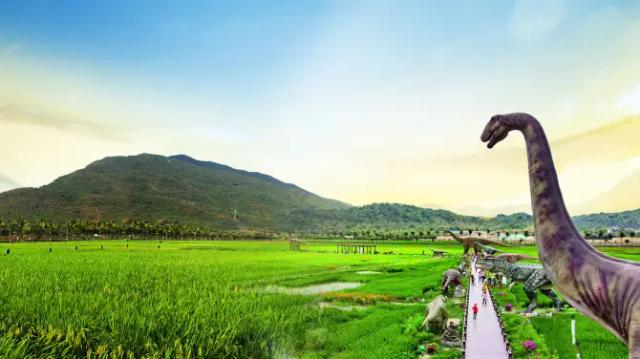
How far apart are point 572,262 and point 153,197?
149 m

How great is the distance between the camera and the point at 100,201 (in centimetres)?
13212

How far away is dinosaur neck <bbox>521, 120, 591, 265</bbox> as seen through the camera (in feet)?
14.0

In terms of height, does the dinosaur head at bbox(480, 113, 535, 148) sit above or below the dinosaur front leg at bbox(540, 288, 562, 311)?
above

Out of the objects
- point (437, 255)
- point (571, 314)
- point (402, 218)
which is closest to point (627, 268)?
point (571, 314)

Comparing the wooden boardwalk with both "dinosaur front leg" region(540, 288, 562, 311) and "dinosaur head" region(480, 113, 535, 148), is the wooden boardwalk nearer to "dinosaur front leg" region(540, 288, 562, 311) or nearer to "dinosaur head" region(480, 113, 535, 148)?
"dinosaur front leg" region(540, 288, 562, 311)

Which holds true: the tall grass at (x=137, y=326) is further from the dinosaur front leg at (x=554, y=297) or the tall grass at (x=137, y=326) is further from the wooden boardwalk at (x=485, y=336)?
the dinosaur front leg at (x=554, y=297)

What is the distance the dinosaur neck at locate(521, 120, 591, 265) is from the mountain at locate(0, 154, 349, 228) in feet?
373

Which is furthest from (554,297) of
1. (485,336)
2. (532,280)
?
(485,336)

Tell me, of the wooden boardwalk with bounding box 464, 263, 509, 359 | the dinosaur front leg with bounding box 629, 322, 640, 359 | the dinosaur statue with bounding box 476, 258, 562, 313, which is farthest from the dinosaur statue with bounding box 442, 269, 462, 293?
the dinosaur front leg with bounding box 629, 322, 640, 359

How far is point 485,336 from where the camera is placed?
1233 cm

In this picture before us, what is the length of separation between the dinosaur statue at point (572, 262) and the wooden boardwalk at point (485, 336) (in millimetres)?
6824

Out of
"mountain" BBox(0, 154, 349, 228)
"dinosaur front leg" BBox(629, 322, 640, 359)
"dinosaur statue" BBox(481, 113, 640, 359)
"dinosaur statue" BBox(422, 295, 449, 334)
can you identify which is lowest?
"dinosaur statue" BBox(422, 295, 449, 334)

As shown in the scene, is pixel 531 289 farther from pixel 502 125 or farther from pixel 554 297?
pixel 502 125

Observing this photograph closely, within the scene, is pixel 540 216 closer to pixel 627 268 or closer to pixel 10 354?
pixel 627 268
